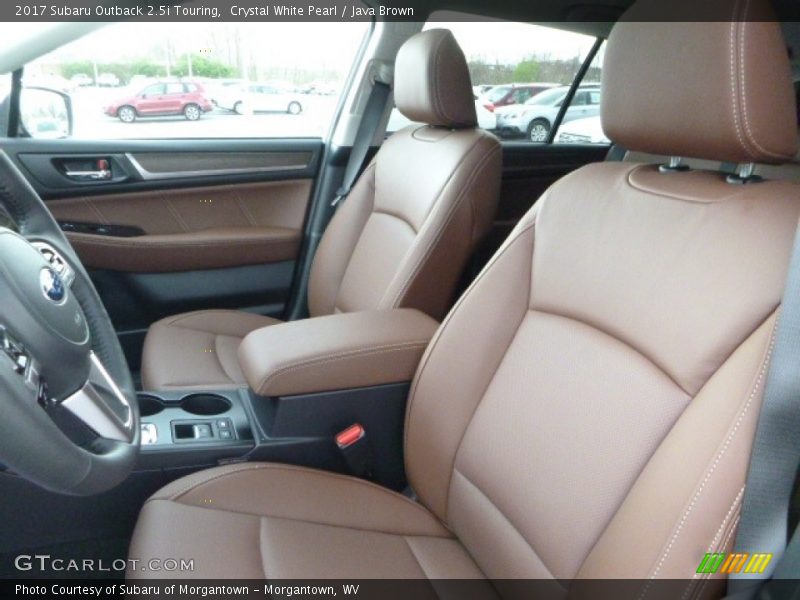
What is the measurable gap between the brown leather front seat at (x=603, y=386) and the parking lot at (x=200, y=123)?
1.45 metres

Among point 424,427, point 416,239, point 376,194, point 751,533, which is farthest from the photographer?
point 376,194

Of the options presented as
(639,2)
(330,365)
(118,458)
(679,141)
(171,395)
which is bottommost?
(171,395)

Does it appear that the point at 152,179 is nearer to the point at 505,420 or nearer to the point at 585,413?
the point at 505,420

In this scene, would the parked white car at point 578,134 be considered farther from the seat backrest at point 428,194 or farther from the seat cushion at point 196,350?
the seat cushion at point 196,350

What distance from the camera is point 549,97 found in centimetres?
322

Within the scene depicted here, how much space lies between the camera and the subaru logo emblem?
95 centimetres

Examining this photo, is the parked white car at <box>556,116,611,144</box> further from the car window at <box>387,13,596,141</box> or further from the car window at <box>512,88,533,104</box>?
the car window at <box>512,88,533,104</box>

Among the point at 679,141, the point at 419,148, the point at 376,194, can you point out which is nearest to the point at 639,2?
the point at 679,141

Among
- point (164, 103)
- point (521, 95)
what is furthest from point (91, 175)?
point (521, 95)

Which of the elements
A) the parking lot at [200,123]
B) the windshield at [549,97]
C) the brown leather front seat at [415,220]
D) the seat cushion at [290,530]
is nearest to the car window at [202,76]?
the parking lot at [200,123]

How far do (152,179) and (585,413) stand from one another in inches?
70.2

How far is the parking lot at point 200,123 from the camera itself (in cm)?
231

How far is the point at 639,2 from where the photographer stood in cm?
114

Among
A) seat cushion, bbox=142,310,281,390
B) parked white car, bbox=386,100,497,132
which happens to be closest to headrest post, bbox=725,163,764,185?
seat cushion, bbox=142,310,281,390
